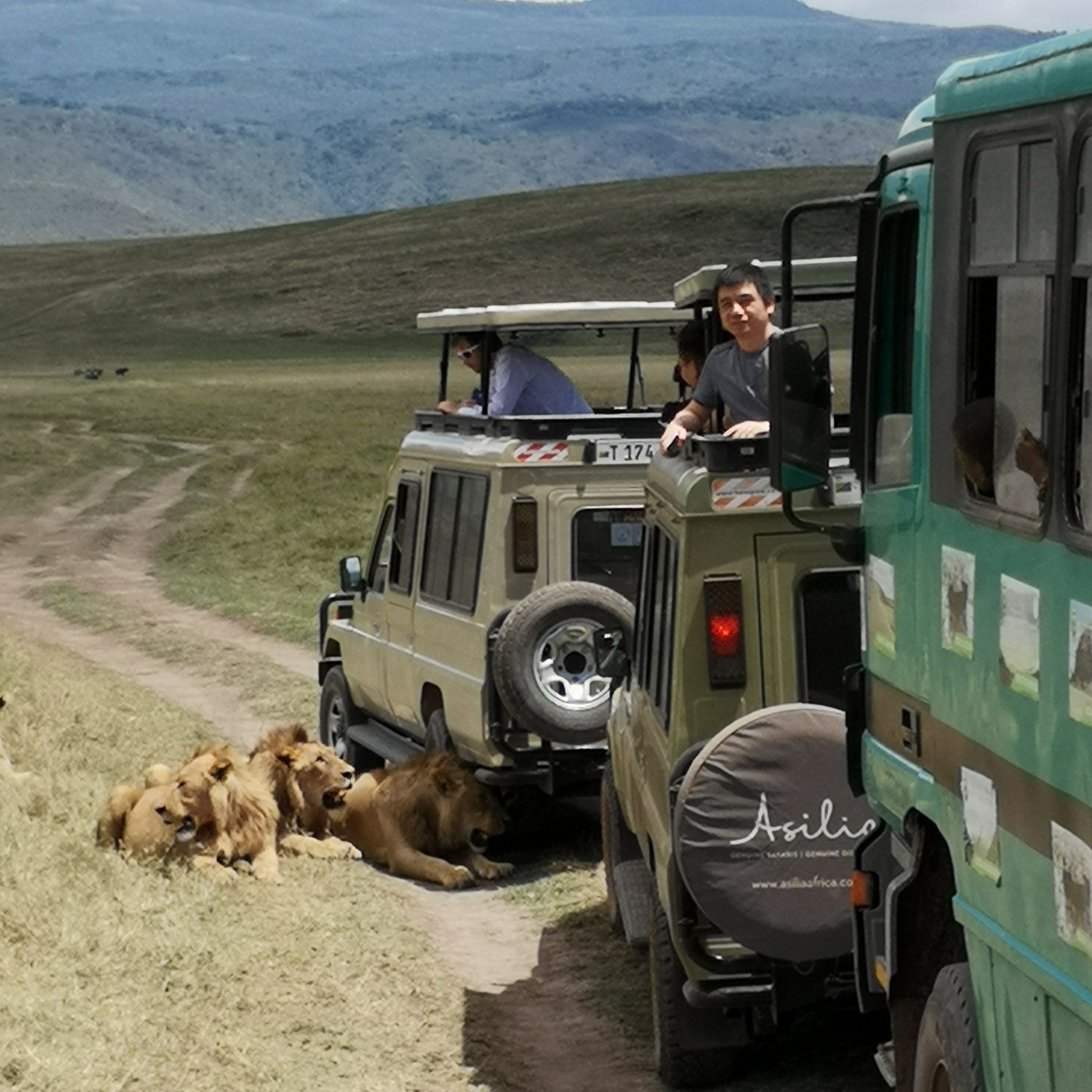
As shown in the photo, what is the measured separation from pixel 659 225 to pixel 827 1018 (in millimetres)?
112648

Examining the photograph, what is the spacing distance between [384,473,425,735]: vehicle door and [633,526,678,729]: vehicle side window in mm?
3665

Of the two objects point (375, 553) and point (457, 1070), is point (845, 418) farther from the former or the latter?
point (375, 553)

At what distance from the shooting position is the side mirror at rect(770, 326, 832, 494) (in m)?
5.12

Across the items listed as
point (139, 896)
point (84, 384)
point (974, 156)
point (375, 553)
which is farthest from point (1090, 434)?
point (84, 384)

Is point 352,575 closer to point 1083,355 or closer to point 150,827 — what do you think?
point 150,827

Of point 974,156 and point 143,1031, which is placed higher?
point 974,156

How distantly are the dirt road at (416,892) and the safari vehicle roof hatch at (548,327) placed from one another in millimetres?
2157

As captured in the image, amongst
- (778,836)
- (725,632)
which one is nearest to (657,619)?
(725,632)

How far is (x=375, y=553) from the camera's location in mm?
12445

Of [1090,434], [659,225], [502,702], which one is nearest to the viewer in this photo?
[1090,434]

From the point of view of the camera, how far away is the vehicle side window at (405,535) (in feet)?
38.5

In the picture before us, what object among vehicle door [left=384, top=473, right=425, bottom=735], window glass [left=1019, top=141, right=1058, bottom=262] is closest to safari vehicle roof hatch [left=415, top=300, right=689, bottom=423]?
vehicle door [left=384, top=473, right=425, bottom=735]

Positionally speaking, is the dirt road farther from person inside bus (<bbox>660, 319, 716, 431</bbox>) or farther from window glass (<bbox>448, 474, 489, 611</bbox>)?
person inside bus (<bbox>660, 319, 716, 431</bbox>)

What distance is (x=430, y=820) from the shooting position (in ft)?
34.4
